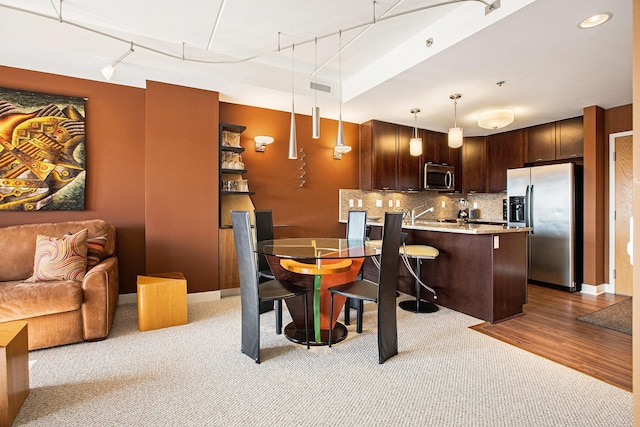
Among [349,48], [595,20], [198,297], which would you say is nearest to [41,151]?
[198,297]

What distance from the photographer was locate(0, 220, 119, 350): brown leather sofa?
7.86ft

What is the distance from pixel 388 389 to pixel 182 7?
3.37m

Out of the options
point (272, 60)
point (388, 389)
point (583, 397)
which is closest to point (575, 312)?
point (583, 397)

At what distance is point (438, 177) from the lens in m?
5.75

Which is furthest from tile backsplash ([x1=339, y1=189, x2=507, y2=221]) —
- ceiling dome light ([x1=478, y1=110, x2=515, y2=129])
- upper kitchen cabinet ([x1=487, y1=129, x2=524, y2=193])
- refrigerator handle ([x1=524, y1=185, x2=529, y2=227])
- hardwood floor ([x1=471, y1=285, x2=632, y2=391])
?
hardwood floor ([x1=471, y1=285, x2=632, y2=391])

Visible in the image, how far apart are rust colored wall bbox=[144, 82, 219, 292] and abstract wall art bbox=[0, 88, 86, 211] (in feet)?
2.29

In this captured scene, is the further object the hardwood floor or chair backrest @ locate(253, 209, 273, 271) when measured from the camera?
chair backrest @ locate(253, 209, 273, 271)

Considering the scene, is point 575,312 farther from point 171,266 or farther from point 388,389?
point 171,266

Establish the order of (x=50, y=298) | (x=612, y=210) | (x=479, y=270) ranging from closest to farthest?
(x=50, y=298) → (x=479, y=270) → (x=612, y=210)

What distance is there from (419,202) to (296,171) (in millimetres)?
2541

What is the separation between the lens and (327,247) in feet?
9.36

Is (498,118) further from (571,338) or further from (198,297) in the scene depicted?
(198,297)

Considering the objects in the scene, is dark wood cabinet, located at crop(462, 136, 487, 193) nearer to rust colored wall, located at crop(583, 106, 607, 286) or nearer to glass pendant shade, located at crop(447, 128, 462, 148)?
rust colored wall, located at crop(583, 106, 607, 286)

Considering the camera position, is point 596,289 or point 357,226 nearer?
point 357,226
